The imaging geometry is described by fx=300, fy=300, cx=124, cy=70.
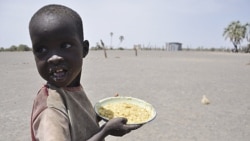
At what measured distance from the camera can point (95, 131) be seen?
1.47 m

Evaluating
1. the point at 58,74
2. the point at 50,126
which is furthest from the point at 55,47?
the point at 50,126

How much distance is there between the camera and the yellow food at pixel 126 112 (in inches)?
66.7

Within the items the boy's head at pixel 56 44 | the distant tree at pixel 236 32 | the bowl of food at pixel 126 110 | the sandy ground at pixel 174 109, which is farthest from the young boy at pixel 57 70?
the distant tree at pixel 236 32

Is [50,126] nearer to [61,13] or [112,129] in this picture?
[112,129]

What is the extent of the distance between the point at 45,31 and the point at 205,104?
641cm

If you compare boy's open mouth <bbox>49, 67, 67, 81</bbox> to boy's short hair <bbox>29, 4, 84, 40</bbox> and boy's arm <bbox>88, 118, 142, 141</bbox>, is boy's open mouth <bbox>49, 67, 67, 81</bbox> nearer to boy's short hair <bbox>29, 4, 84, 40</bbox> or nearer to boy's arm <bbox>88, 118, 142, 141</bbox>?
boy's short hair <bbox>29, 4, 84, 40</bbox>

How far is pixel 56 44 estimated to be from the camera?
4.03 ft

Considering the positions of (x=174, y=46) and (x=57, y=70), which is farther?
(x=174, y=46)

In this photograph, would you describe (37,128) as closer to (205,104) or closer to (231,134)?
(231,134)

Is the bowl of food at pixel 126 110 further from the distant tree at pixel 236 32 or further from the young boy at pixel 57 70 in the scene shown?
the distant tree at pixel 236 32

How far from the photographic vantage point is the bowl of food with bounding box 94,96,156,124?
1.68 meters

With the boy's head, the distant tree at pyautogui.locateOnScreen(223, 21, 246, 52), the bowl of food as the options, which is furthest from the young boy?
the distant tree at pyautogui.locateOnScreen(223, 21, 246, 52)

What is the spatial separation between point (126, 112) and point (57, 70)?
0.66 metres

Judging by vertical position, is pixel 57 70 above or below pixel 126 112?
above
